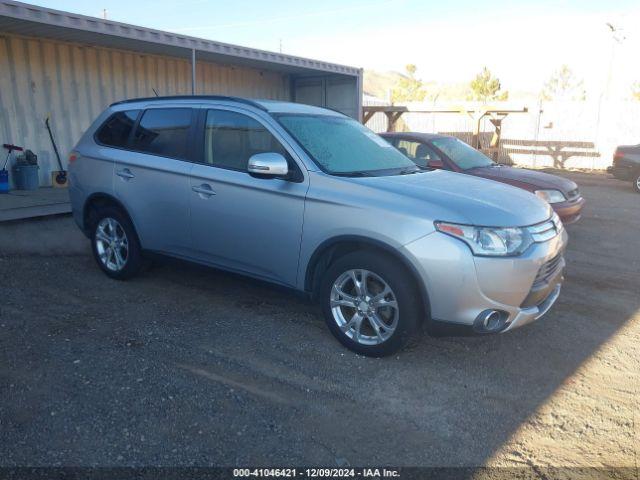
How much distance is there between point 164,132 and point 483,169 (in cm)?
508

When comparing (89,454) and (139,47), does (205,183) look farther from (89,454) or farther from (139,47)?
(139,47)

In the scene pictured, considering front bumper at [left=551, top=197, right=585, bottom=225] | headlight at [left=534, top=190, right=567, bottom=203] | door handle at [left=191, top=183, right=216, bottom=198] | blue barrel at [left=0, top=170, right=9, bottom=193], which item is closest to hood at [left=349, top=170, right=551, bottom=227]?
door handle at [left=191, top=183, right=216, bottom=198]

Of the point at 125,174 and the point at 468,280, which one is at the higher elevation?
the point at 125,174

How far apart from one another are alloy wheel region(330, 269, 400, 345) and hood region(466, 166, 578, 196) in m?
4.48

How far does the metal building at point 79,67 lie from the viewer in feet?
30.0

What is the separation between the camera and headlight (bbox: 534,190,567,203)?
7395mm

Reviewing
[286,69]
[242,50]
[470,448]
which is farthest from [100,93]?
[470,448]

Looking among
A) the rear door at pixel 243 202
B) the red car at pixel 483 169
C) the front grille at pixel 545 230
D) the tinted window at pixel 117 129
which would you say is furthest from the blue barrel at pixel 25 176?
the front grille at pixel 545 230

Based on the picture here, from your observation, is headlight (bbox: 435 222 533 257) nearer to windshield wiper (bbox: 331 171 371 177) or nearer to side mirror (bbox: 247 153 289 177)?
windshield wiper (bbox: 331 171 371 177)

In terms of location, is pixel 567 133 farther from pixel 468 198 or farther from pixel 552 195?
pixel 468 198

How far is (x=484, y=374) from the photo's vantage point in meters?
3.74

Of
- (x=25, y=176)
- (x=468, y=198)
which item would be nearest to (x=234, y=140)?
(x=468, y=198)

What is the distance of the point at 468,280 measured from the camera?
3416 millimetres

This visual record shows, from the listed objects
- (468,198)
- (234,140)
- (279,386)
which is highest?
(234,140)
